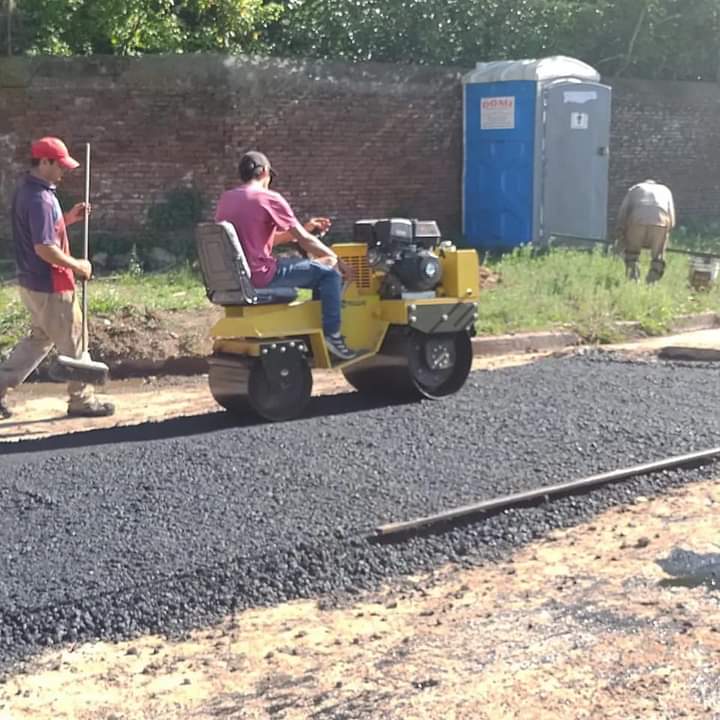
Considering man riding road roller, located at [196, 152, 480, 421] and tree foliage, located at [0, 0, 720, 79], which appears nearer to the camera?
man riding road roller, located at [196, 152, 480, 421]

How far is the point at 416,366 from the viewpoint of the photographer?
9.27 meters

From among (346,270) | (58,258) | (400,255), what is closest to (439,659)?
(346,270)

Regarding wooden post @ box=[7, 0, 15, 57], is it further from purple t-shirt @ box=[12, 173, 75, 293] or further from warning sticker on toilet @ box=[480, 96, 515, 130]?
purple t-shirt @ box=[12, 173, 75, 293]

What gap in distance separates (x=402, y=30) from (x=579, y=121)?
3.52 meters

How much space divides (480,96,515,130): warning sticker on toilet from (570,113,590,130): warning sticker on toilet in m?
0.85

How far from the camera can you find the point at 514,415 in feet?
28.7

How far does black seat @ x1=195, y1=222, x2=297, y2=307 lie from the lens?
8359 millimetres

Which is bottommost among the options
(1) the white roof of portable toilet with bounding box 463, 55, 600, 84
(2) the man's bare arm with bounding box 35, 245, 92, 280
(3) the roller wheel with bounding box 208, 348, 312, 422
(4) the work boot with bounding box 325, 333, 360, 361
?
(3) the roller wheel with bounding box 208, 348, 312, 422

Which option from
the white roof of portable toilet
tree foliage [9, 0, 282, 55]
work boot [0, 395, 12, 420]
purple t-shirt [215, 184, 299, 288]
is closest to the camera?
purple t-shirt [215, 184, 299, 288]

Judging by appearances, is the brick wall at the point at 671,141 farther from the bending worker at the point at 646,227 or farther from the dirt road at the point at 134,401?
the dirt road at the point at 134,401

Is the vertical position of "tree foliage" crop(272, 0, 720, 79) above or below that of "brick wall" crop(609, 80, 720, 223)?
above

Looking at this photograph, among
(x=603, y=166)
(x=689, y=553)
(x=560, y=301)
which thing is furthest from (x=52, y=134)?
(x=689, y=553)

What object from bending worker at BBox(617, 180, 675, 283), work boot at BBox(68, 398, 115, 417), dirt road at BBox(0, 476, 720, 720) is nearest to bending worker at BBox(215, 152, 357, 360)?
work boot at BBox(68, 398, 115, 417)

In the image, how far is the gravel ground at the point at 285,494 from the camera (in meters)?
5.64
